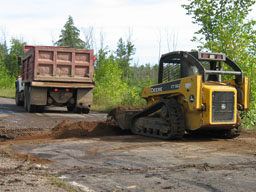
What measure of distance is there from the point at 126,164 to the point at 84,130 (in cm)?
425

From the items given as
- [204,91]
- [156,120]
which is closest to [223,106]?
[204,91]

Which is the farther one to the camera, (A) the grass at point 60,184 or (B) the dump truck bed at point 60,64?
(B) the dump truck bed at point 60,64

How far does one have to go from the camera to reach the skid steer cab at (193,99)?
794cm

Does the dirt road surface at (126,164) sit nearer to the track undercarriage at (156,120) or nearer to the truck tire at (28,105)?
the track undercarriage at (156,120)

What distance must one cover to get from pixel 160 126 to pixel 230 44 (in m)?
5.48

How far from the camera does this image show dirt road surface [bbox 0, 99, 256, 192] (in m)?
4.50

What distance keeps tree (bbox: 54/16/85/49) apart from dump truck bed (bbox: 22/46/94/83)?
151 ft

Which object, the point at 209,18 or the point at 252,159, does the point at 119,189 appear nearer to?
the point at 252,159

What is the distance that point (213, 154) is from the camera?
22.4 feet

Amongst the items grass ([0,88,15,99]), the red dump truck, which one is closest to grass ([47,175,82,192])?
the red dump truck

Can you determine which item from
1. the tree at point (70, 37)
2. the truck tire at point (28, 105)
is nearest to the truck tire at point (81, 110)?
the truck tire at point (28, 105)

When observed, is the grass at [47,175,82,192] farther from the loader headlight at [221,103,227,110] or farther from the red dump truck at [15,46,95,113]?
the red dump truck at [15,46,95,113]

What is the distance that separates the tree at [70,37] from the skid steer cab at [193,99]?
5338 cm

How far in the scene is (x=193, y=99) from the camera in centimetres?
796
